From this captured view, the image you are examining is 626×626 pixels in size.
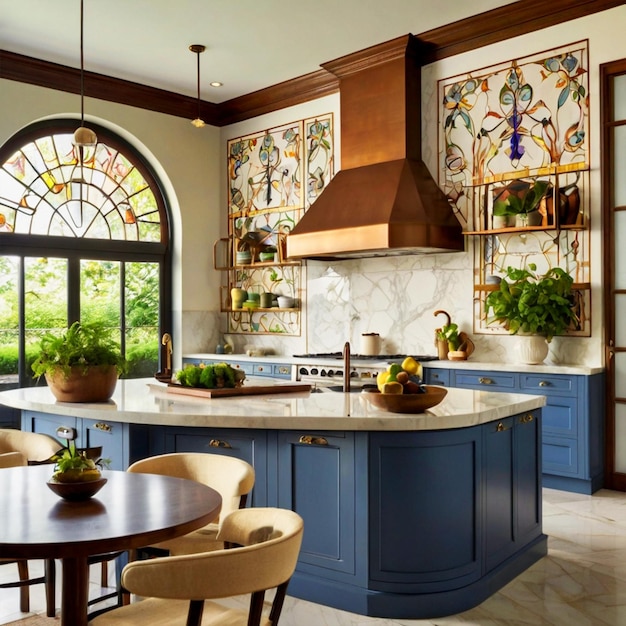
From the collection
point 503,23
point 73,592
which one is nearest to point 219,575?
point 73,592

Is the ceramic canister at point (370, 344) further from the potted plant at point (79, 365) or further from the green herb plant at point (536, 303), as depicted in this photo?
the potted plant at point (79, 365)

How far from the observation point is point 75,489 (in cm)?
219

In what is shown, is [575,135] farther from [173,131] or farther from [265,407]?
[173,131]

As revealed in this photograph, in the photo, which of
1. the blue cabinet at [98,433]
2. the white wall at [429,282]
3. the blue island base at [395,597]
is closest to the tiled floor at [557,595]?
the blue island base at [395,597]

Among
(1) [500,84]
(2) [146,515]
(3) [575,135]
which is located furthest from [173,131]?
(2) [146,515]

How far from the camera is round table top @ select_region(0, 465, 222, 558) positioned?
5.92ft

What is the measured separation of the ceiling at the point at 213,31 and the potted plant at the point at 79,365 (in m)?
2.83

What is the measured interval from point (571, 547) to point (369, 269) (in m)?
3.32

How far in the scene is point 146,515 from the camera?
2035mm

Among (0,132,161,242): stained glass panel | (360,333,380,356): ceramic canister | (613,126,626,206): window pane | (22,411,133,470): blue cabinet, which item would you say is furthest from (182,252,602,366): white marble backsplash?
(22,411,133,470): blue cabinet

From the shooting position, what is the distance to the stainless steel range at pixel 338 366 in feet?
19.1

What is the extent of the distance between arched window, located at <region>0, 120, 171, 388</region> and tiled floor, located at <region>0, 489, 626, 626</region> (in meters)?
3.27

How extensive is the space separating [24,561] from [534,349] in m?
3.65

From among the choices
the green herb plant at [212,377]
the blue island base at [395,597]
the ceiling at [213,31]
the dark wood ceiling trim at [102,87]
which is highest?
the ceiling at [213,31]
